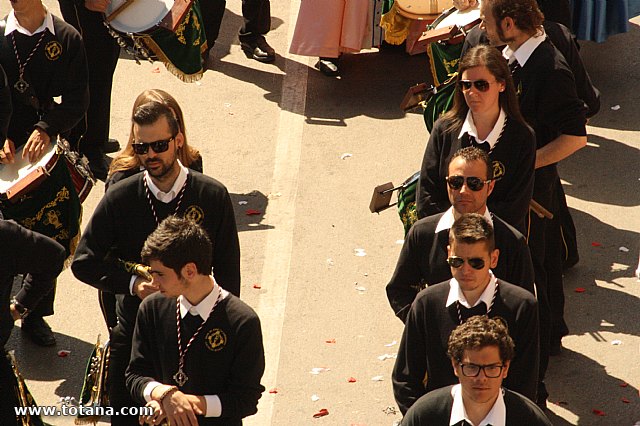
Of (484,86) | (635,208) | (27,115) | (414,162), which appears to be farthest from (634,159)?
(27,115)

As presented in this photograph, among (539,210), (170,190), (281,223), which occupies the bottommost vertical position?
(281,223)

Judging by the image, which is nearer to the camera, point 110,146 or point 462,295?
point 462,295

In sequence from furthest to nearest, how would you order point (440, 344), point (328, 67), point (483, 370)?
point (328, 67) → point (440, 344) → point (483, 370)

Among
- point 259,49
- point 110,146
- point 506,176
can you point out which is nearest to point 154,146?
point 506,176

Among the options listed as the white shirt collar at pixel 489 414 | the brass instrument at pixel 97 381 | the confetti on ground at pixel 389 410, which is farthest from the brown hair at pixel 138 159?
the white shirt collar at pixel 489 414

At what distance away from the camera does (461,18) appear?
9.04m

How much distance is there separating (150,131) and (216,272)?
2.55 feet

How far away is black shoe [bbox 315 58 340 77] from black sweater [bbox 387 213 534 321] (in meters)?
A: 5.23

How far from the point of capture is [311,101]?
1130 centimetres

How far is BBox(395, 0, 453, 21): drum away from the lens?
35.1 ft

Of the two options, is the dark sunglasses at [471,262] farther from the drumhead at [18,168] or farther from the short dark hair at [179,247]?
the drumhead at [18,168]

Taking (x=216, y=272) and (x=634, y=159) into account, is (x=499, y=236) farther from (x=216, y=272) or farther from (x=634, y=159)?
(x=634, y=159)

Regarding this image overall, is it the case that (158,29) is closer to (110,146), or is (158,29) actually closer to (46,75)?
(46,75)

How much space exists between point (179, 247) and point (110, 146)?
5.00 metres
